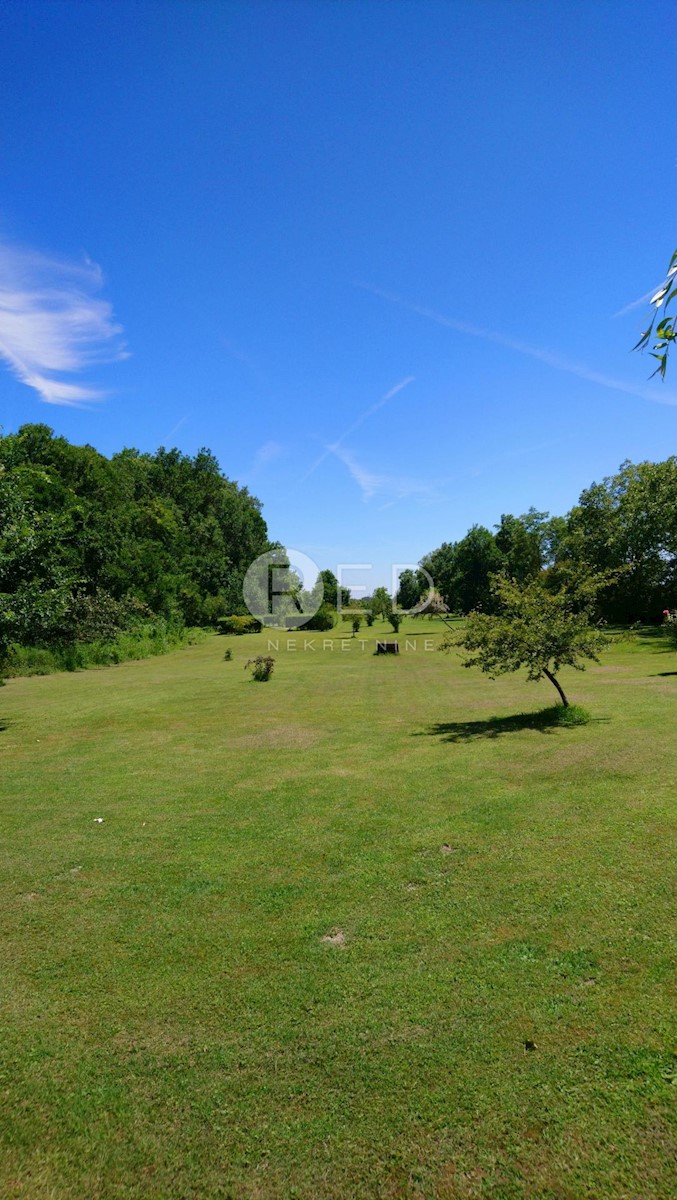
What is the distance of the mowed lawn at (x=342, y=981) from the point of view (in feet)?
9.66

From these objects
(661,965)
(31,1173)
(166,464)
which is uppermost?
(166,464)

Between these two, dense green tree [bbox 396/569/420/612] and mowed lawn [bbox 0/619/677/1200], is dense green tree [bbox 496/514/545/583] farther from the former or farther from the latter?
mowed lawn [bbox 0/619/677/1200]

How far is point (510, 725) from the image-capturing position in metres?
12.9

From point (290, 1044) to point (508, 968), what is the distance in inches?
70.2

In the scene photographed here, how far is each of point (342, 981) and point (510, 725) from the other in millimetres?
9561

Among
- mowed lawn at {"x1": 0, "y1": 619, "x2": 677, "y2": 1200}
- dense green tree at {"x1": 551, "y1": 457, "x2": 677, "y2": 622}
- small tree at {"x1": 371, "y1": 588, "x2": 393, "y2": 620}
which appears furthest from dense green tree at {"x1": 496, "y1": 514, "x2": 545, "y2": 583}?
mowed lawn at {"x1": 0, "y1": 619, "x2": 677, "y2": 1200}

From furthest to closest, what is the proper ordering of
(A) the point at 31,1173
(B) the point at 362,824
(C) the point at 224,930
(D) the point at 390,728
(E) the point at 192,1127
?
(D) the point at 390,728
(B) the point at 362,824
(C) the point at 224,930
(E) the point at 192,1127
(A) the point at 31,1173

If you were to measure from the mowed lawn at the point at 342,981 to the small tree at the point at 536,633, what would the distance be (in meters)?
3.02

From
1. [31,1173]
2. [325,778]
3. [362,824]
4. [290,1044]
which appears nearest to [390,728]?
[325,778]

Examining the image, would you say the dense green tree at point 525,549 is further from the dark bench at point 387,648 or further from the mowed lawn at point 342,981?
the mowed lawn at point 342,981

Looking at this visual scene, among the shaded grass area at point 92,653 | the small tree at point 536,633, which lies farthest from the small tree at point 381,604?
the small tree at point 536,633

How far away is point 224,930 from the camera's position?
502 centimetres

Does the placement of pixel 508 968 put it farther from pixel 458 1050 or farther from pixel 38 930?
pixel 38 930

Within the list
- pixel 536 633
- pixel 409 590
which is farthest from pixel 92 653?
pixel 409 590
